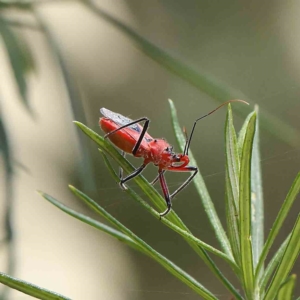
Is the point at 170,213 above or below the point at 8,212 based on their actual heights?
below

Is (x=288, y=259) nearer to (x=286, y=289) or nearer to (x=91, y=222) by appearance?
(x=286, y=289)

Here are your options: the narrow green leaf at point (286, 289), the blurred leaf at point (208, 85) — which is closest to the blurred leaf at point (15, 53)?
the blurred leaf at point (208, 85)

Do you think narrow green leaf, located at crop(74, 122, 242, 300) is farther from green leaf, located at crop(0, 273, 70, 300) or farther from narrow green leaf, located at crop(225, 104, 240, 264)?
green leaf, located at crop(0, 273, 70, 300)

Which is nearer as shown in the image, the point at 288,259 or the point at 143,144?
the point at 288,259

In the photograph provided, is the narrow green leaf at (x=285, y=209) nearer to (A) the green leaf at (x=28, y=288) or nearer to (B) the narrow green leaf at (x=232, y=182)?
(B) the narrow green leaf at (x=232, y=182)

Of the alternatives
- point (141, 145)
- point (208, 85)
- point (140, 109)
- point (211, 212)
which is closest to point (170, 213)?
→ point (211, 212)

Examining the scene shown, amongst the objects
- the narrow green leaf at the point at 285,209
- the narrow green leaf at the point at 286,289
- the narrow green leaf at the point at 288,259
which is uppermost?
the narrow green leaf at the point at 285,209
